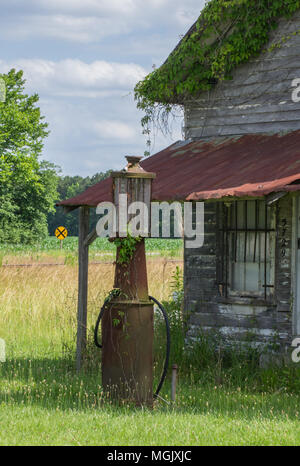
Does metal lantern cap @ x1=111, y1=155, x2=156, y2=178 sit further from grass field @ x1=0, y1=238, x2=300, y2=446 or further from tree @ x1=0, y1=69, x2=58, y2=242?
tree @ x1=0, y1=69, x2=58, y2=242

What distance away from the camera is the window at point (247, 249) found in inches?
423

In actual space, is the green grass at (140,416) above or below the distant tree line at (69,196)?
below

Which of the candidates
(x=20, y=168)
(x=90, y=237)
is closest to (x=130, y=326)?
(x=90, y=237)

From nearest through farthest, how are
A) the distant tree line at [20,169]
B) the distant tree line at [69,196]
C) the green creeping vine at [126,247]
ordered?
1. the green creeping vine at [126,247]
2. the distant tree line at [20,169]
3. the distant tree line at [69,196]

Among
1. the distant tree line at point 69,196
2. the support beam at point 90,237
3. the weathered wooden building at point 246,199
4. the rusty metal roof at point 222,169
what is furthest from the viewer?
the distant tree line at point 69,196

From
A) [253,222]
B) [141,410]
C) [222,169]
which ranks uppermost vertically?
[222,169]

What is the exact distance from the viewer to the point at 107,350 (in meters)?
8.21

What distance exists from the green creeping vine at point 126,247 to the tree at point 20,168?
38407 mm

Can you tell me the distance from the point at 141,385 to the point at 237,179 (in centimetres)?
312

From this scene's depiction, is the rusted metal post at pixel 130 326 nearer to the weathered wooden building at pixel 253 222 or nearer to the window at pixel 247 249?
the weathered wooden building at pixel 253 222

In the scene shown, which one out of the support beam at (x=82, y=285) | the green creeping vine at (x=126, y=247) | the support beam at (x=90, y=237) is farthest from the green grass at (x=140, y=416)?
the support beam at (x=90, y=237)

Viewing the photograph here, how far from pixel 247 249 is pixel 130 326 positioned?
3.45 meters

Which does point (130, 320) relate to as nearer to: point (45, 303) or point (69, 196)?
point (45, 303)

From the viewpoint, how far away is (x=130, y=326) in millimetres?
Answer: 8086
